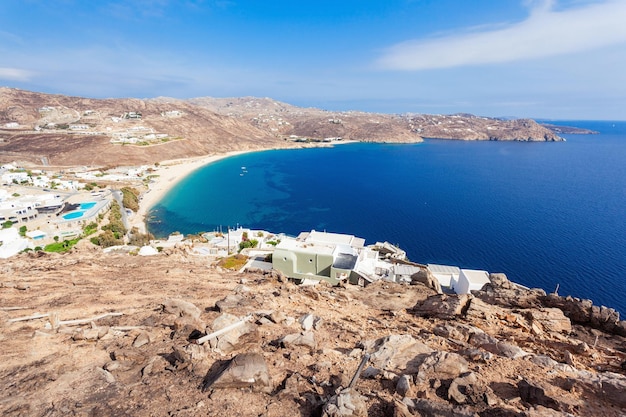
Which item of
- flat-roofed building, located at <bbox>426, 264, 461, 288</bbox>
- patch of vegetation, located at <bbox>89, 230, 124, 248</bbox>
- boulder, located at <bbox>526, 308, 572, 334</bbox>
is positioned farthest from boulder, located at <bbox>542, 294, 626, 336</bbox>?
patch of vegetation, located at <bbox>89, 230, 124, 248</bbox>

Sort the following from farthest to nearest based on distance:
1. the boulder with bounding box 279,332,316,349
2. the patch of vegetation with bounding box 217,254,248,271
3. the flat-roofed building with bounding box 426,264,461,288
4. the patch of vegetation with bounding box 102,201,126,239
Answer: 1. the patch of vegetation with bounding box 102,201,126,239
2. the flat-roofed building with bounding box 426,264,461,288
3. the patch of vegetation with bounding box 217,254,248,271
4. the boulder with bounding box 279,332,316,349

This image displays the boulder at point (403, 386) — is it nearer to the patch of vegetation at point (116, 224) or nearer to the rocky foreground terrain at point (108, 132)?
the patch of vegetation at point (116, 224)

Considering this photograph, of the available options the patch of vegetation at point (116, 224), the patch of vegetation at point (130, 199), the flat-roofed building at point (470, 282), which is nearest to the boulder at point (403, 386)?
the flat-roofed building at point (470, 282)

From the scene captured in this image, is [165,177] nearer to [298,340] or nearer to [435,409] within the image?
[298,340]

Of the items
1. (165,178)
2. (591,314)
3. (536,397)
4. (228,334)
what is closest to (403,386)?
(536,397)

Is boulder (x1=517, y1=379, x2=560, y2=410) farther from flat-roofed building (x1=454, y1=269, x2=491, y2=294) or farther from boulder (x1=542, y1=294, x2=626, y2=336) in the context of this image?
flat-roofed building (x1=454, y1=269, x2=491, y2=294)
